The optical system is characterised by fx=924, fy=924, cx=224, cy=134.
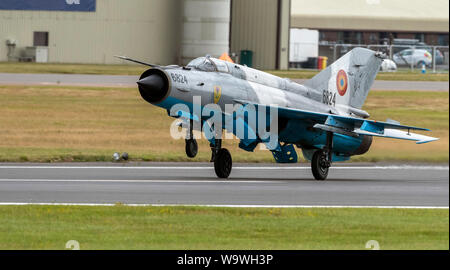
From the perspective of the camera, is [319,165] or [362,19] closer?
[319,165]

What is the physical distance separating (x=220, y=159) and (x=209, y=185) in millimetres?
1513

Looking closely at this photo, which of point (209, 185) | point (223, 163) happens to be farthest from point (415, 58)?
point (209, 185)

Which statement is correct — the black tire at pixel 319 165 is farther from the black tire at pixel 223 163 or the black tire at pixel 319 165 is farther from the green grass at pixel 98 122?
the green grass at pixel 98 122

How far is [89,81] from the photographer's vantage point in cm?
4775

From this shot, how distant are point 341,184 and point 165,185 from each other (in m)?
4.21

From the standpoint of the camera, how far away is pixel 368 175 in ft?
80.7

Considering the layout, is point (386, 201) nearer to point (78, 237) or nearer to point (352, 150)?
point (352, 150)

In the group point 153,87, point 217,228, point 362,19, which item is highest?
point 362,19

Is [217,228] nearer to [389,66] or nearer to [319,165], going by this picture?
[319,165]

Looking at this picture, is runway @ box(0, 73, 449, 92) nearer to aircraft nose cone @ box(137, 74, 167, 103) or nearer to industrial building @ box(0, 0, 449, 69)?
industrial building @ box(0, 0, 449, 69)

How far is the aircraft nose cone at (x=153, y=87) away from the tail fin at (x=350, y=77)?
587 centimetres

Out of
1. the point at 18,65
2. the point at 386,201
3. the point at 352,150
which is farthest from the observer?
the point at 18,65

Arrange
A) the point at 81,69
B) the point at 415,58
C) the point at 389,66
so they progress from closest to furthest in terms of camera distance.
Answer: the point at 81,69, the point at 389,66, the point at 415,58
